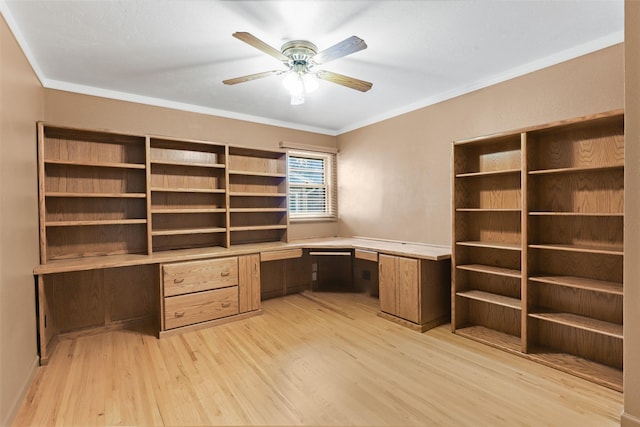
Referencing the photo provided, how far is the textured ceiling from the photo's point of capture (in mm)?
2039

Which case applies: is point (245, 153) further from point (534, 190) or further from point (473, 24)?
point (534, 190)

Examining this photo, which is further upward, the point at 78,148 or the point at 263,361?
the point at 78,148

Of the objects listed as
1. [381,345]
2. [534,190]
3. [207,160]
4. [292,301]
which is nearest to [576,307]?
[534,190]

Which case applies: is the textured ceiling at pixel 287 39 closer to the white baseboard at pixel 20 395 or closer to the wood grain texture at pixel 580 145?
the wood grain texture at pixel 580 145

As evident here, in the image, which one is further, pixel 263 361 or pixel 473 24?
pixel 263 361

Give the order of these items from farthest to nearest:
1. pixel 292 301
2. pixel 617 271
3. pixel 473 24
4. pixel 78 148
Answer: pixel 292 301, pixel 78 148, pixel 617 271, pixel 473 24

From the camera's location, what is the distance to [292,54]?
2436 mm

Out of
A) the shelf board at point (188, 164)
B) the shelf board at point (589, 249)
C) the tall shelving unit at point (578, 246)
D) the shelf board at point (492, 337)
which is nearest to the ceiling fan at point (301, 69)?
the shelf board at point (188, 164)

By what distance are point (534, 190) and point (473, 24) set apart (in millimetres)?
1477

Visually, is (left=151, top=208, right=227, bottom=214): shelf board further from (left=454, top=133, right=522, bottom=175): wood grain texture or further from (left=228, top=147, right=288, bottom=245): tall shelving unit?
(left=454, top=133, right=522, bottom=175): wood grain texture

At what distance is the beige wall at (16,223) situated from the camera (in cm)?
188

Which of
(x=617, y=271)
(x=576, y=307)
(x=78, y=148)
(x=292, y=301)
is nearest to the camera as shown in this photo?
(x=617, y=271)

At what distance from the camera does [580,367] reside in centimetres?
238

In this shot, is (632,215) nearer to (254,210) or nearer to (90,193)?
(254,210)
